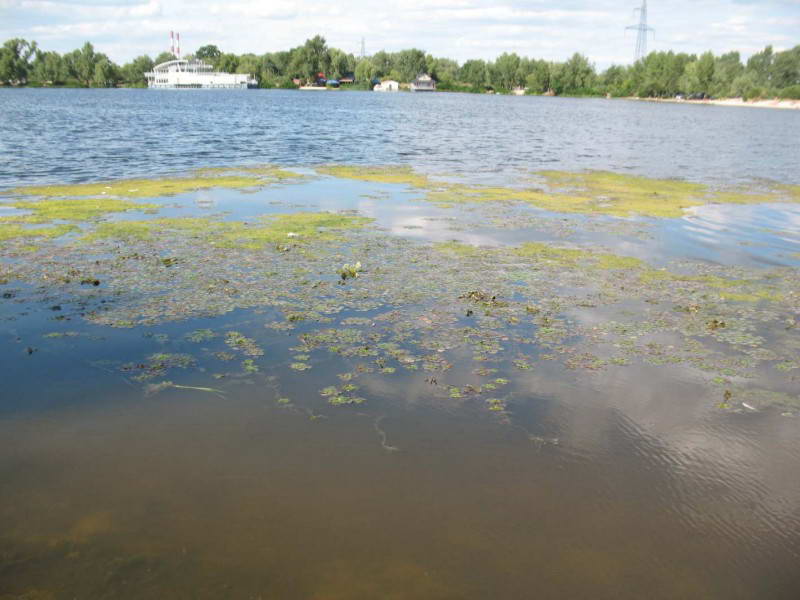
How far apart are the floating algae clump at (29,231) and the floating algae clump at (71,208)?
36.7 inches

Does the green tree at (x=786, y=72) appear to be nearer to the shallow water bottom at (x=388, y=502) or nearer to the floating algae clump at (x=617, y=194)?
the floating algae clump at (x=617, y=194)

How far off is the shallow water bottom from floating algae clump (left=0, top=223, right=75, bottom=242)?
9.27 m

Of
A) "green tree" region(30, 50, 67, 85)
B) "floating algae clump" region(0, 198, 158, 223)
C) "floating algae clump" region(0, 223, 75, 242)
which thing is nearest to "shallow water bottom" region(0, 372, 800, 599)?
"floating algae clump" region(0, 223, 75, 242)

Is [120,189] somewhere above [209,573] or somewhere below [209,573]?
above

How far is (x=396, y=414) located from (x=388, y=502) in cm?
155

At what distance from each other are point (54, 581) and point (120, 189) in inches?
773

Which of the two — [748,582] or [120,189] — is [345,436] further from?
[120,189]

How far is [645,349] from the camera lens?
28.7 ft

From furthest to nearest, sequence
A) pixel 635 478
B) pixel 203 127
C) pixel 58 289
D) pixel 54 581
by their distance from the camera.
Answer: pixel 203 127, pixel 58 289, pixel 635 478, pixel 54 581

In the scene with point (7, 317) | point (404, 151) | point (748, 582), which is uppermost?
point (404, 151)

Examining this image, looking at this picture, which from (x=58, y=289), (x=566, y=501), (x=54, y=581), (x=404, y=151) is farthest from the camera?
(x=404, y=151)

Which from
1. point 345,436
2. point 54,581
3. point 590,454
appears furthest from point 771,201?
point 54,581

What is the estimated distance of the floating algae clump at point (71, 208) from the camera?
52.8ft

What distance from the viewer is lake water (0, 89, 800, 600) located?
4773 mm
